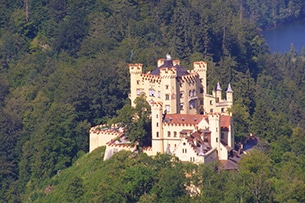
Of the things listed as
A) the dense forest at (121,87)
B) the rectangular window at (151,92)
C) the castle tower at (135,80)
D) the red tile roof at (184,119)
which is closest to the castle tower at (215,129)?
the red tile roof at (184,119)

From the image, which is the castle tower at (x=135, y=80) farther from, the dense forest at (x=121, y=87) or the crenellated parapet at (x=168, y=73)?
the dense forest at (x=121, y=87)

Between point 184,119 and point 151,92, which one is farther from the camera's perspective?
point 151,92

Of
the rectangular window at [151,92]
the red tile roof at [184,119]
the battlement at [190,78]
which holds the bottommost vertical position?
the red tile roof at [184,119]

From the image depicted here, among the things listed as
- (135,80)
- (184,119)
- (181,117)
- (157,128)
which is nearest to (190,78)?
(135,80)

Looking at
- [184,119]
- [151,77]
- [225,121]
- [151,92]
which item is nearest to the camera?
[184,119]

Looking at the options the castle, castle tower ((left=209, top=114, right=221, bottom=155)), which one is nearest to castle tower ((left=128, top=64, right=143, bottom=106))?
the castle

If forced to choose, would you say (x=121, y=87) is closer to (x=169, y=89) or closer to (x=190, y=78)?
(x=190, y=78)

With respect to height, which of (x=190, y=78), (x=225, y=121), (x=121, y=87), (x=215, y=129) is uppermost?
(x=121, y=87)
